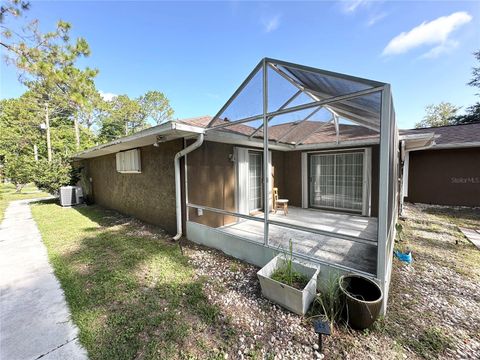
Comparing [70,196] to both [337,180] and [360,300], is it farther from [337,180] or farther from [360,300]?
[360,300]

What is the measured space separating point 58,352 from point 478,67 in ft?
91.3

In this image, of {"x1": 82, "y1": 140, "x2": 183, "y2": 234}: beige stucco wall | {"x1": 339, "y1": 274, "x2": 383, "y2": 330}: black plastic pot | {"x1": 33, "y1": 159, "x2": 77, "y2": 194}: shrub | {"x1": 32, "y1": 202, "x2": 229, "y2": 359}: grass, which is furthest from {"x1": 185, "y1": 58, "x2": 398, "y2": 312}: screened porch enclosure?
{"x1": 33, "y1": 159, "x2": 77, "y2": 194}: shrub

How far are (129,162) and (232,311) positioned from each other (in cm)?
597

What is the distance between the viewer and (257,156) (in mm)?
6551

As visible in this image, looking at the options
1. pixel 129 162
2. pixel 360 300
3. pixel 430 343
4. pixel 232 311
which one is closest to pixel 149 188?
pixel 129 162

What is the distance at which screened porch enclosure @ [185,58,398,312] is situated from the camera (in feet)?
8.32

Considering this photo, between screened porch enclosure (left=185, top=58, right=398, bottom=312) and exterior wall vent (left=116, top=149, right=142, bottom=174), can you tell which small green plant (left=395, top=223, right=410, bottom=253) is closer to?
screened porch enclosure (left=185, top=58, right=398, bottom=312)

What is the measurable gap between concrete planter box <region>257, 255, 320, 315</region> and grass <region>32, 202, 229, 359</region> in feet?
2.29

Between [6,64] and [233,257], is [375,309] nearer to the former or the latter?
[233,257]

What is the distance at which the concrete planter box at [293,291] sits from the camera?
2340 mm

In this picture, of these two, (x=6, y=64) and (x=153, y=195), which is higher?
(x=6, y=64)

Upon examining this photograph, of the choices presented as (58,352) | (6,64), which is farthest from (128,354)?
(6,64)

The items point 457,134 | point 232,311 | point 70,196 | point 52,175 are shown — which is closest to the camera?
point 232,311

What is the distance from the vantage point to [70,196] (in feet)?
32.5
